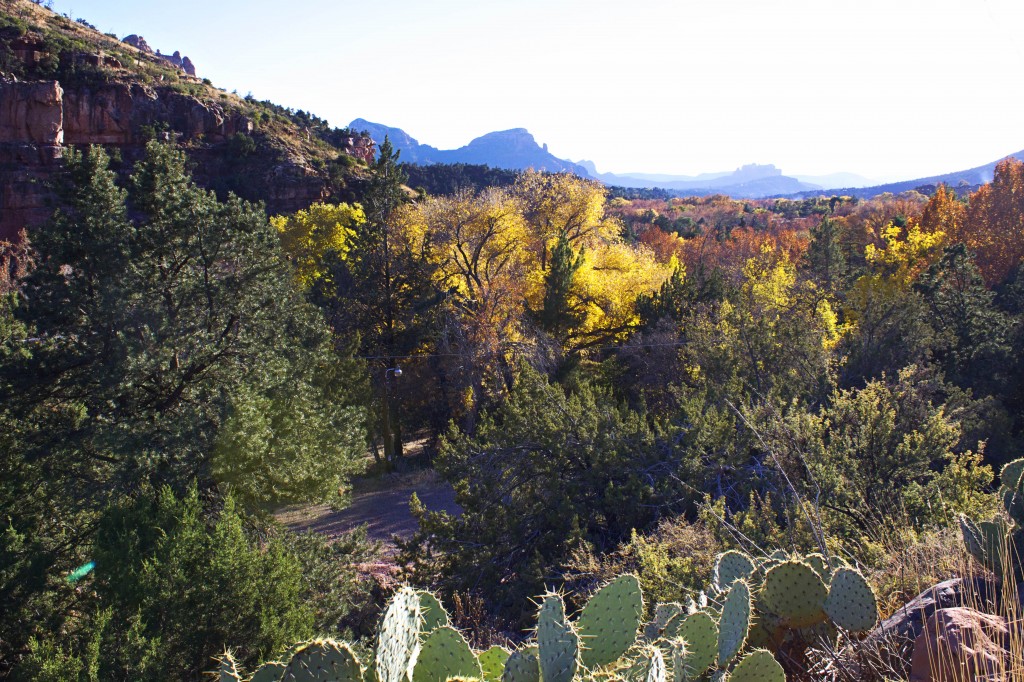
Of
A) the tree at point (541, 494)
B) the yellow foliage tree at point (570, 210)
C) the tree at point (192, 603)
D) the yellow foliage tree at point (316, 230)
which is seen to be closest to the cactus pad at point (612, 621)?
the tree at point (541, 494)

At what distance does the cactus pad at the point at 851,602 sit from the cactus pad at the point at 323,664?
249 cm

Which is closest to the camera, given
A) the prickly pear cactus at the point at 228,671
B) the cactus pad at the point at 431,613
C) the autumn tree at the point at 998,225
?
the prickly pear cactus at the point at 228,671

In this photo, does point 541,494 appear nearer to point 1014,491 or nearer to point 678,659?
point 1014,491

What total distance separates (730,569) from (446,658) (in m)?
2.23

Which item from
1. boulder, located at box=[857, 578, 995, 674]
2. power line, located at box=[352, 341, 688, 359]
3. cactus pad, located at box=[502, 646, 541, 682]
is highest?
cactus pad, located at box=[502, 646, 541, 682]

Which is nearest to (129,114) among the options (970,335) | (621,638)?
(970,335)

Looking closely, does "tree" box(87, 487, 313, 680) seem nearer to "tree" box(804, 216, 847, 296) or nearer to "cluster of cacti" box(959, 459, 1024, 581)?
"cluster of cacti" box(959, 459, 1024, 581)

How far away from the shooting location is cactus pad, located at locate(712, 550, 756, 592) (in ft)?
12.1

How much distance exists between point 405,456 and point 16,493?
42.5 feet

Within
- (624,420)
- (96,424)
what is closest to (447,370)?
(624,420)

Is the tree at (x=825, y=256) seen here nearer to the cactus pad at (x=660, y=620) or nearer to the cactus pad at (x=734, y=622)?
the cactus pad at (x=660, y=620)

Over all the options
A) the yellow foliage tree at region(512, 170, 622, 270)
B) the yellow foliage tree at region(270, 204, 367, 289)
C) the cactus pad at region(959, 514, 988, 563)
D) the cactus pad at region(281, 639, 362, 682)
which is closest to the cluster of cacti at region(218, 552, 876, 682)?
the cactus pad at region(281, 639, 362, 682)

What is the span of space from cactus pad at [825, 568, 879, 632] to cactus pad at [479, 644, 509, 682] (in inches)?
70.3

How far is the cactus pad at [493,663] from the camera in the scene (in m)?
2.58
